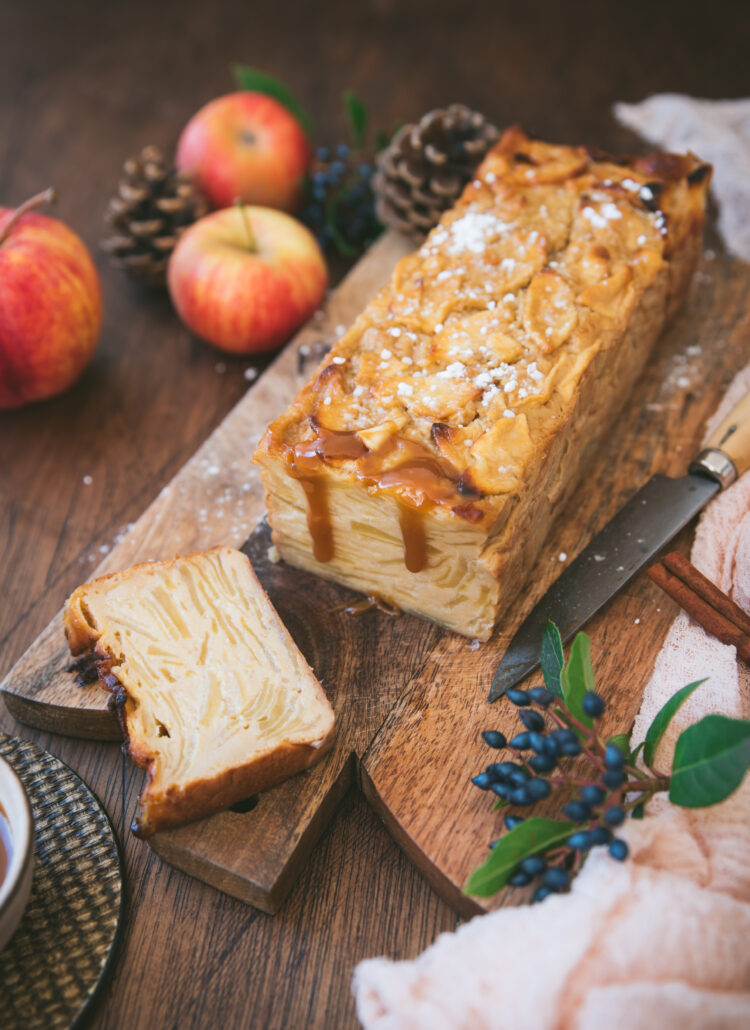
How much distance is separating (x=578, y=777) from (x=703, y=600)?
2.21 ft

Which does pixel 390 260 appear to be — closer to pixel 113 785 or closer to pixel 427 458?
pixel 427 458

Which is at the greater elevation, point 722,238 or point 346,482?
point 722,238

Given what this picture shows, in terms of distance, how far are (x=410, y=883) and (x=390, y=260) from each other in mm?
2460

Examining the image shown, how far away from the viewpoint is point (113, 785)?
2.44m

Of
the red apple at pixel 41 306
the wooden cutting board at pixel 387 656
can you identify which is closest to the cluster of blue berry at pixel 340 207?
the wooden cutting board at pixel 387 656

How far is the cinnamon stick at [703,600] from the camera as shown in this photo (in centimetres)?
247

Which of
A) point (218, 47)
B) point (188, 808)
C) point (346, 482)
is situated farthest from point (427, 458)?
point (218, 47)

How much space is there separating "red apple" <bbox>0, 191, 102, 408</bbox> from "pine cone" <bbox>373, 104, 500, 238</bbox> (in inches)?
49.7

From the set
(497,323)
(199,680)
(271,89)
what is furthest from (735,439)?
(271,89)

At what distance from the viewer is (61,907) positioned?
6.98 feet

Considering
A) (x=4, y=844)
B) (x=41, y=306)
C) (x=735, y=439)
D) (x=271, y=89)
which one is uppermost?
(x=735, y=439)

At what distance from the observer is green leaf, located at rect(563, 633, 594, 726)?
6.94ft

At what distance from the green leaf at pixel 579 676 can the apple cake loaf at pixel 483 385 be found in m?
0.34

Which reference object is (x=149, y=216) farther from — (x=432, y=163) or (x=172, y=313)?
(x=432, y=163)
